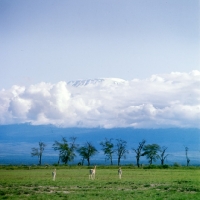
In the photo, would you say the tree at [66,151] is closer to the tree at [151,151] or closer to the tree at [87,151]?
the tree at [87,151]

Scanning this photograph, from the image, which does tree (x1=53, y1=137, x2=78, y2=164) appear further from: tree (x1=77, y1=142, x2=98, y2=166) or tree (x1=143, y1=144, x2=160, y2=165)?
tree (x1=143, y1=144, x2=160, y2=165)

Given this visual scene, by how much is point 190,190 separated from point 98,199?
9326 mm

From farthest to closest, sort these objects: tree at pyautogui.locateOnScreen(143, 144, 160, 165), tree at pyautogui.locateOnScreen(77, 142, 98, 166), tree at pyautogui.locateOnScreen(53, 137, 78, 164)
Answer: tree at pyautogui.locateOnScreen(143, 144, 160, 165) < tree at pyautogui.locateOnScreen(77, 142, 98, 166) < tree at pyautogui.locateOnScreen(53, 137, 78, 164)

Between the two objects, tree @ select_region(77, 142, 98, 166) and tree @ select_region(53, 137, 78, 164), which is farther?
tree @ select_region(77, 142, 98, 166)

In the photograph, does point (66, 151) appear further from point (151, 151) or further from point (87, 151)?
point (151, 151)

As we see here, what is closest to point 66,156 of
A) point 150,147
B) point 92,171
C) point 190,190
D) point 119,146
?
point 119,146

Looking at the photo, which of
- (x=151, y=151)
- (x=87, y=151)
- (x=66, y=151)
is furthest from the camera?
(x=151, y=151)

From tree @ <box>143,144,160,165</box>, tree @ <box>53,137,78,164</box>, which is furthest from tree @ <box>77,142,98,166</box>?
tree @ <box>143,144,160,165</box>

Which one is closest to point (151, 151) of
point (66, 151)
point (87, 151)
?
point (87, 151)

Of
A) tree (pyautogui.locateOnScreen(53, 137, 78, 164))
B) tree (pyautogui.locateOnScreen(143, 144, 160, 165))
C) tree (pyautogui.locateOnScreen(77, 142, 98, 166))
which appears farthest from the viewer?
tree (pyautogui.locateOnScreen(143, 144, 160, 165))

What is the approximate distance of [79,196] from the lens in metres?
21.6

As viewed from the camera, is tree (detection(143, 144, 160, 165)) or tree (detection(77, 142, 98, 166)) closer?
tree (detection(77, 142, 98, 166))

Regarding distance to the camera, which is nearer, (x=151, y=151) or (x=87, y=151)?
(x=87, y=151)

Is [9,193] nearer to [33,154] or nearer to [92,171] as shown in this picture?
[92,171]
